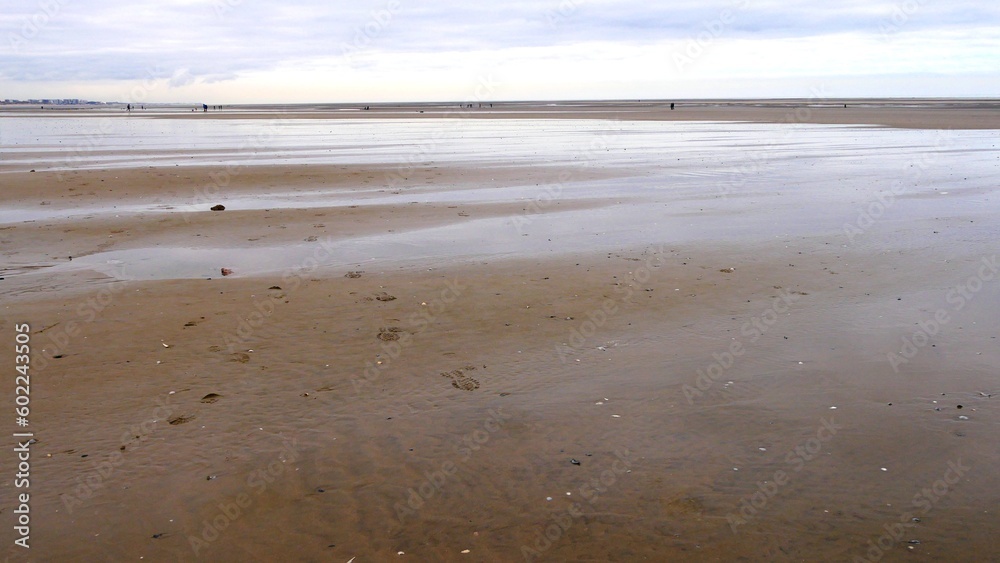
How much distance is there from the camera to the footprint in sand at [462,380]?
263 inches

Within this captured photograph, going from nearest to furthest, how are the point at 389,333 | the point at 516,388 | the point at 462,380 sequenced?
the point at 516,388
the point at 462,380
the point at 389,333

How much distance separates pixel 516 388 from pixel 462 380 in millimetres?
528

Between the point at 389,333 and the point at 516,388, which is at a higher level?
the point at 389,333

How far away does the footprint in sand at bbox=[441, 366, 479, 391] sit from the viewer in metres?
6.69

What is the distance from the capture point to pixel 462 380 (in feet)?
22.5

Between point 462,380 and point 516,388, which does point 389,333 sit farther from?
point 516,388

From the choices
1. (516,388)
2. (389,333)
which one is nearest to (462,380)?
(516,388)

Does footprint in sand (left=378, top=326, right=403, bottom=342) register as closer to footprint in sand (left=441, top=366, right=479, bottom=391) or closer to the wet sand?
the wet sand

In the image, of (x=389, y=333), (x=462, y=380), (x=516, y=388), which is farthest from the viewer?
(x=389, y=333)

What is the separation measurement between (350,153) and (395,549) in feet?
95.5

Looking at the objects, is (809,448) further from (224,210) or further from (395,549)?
(224,210)

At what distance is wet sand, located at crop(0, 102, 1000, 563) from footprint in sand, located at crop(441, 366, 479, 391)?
49 millimetres

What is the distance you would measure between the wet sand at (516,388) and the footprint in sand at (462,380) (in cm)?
5

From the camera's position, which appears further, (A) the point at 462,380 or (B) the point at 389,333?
(B) the point at 389,333
